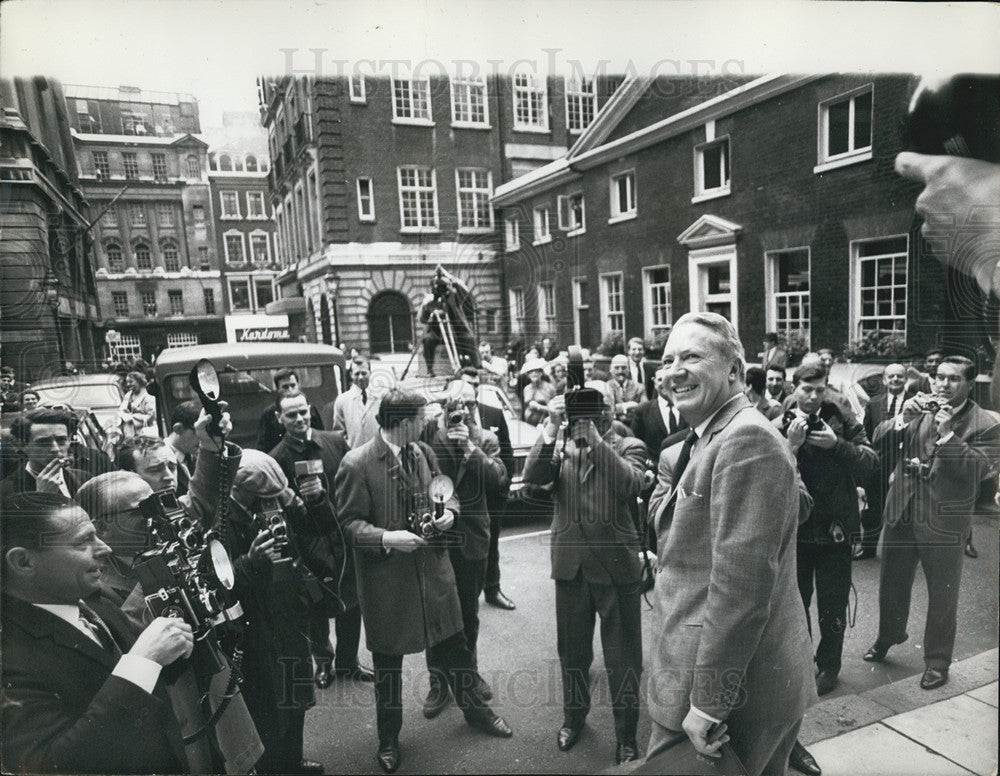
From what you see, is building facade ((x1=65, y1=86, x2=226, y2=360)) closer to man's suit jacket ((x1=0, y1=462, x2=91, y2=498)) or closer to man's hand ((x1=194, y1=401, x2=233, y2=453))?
man's hand ((x1=194, y1=401, x2=233, y2=453))

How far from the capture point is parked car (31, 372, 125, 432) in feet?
9.66

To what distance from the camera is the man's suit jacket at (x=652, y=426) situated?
3680mm

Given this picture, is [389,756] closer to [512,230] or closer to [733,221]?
[512,230]

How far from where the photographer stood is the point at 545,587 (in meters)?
3.42

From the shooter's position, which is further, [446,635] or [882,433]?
[882,433]

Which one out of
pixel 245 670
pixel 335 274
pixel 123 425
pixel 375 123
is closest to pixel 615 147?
pixel 375 123

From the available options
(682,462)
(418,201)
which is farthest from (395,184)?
(682,462)

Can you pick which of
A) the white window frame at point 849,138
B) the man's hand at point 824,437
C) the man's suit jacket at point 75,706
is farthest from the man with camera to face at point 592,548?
the man's suit jacket at point 75,706

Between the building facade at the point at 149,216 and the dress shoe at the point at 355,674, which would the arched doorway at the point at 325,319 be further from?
the dress shoe at the point at 355,674

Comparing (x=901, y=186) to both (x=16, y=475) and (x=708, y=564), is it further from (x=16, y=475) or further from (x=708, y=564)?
(x=16, y=475)

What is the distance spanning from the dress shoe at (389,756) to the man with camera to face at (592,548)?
81 cm

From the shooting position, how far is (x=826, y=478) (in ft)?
10.5

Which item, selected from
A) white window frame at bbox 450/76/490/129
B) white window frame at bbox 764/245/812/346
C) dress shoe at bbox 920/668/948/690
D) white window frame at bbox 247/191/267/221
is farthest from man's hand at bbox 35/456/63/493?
dress shoe at bbox 920/668/948/690

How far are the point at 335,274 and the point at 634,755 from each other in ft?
9.55
